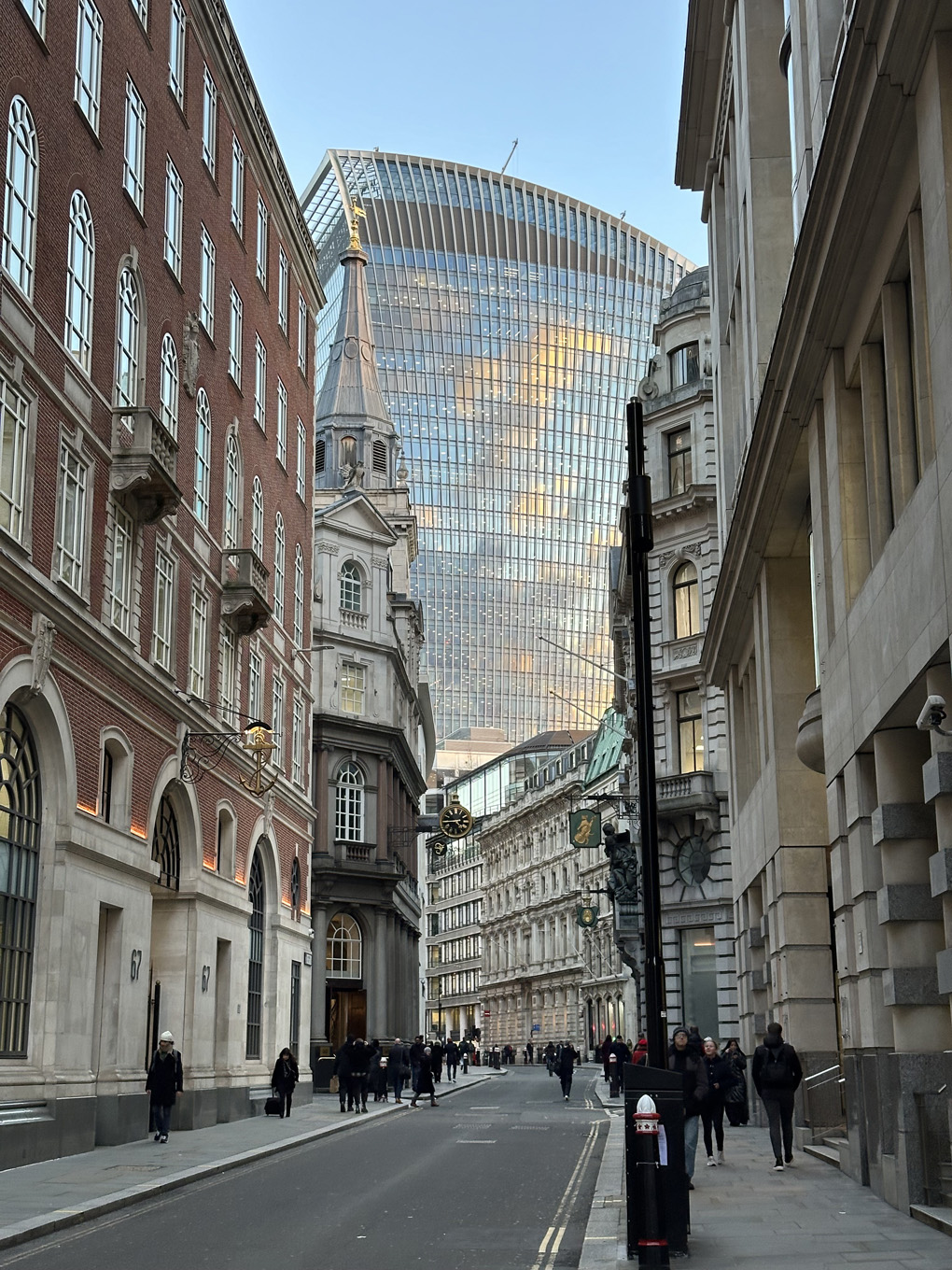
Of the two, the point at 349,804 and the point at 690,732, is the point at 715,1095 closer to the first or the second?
the point at 690,732

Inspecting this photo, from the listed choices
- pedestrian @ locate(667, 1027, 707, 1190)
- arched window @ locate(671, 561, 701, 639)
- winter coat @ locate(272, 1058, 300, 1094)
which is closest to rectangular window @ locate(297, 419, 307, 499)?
arched window @ locate(671, 561, 701, 639)

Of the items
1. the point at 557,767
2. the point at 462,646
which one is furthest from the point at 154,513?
the point at 462,646

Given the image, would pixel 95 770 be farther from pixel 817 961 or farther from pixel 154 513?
pixel 817 961

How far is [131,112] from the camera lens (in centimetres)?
2814

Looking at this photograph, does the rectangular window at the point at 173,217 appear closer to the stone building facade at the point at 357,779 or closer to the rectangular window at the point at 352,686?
the stone building facade at the point at 357,779

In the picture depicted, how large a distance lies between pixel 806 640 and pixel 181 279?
587 inches

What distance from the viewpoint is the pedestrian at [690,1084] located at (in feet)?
53.9

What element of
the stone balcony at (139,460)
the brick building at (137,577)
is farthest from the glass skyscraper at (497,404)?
the stone balcony at (139,460)

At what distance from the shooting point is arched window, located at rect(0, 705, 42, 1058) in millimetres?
21234

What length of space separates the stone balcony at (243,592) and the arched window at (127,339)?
283 inches

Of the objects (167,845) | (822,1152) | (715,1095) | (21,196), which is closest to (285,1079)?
(167,845)

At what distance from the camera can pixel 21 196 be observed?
71.7 feet

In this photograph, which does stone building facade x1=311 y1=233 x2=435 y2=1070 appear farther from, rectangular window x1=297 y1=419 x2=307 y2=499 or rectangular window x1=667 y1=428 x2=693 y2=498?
rectangular window x1=667 y1=428 x2=693 y2=498

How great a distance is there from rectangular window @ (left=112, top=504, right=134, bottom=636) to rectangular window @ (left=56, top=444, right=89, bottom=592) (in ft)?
5.85
